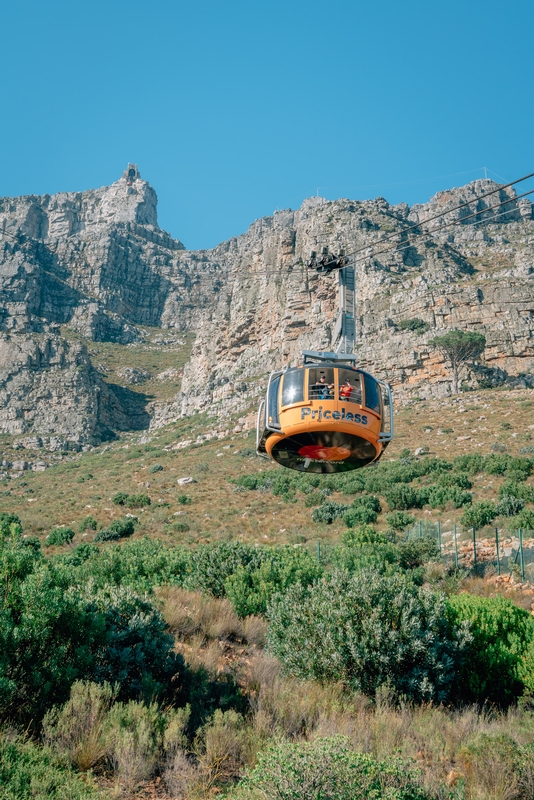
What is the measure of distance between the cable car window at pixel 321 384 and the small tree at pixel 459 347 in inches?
1703

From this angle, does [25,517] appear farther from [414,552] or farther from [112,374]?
[112,374]

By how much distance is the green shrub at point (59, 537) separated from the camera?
26547mm

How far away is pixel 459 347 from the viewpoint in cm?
5162

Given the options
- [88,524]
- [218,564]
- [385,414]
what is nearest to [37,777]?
[385,414]

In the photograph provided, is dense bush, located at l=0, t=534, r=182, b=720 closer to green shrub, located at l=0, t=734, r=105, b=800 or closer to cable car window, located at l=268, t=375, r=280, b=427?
green shrub, located at l=0, t=734, r=105, b=800

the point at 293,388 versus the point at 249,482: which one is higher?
the point at 249,482

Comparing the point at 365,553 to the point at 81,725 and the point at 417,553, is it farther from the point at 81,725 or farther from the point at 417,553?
the point at 81,725

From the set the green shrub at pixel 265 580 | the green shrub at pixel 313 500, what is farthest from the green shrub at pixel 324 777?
the green shrub at pixel 313 500

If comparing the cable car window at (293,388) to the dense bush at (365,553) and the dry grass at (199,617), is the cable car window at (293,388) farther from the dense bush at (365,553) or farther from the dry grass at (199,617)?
the dense bush at (365,553)

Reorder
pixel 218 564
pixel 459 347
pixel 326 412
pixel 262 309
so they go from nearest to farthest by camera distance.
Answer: pixel 326 412, pixel 218 564, pixel 459 347, pixel 262 309

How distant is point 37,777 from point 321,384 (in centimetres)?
684

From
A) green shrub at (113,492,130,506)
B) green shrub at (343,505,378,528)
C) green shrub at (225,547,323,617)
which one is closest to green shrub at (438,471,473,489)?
green shrub at (343,505,378,528)

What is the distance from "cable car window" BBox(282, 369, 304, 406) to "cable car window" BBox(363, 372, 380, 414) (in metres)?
1.16

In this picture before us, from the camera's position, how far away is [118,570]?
608 inches
